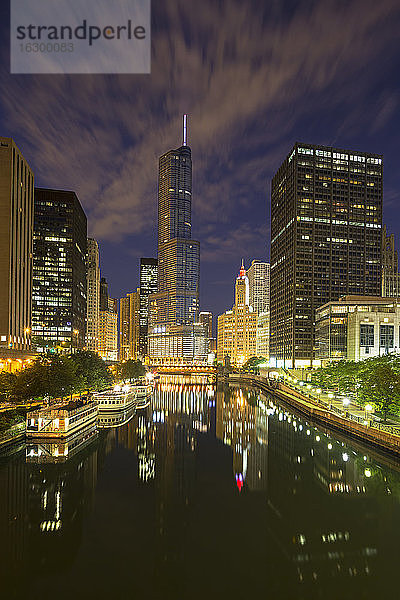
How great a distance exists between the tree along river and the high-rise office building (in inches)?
3415

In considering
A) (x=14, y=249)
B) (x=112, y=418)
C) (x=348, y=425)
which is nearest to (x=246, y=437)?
(x=348, y=425)

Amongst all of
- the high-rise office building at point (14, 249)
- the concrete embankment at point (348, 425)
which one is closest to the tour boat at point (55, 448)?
the concrete embankment at point (348, 425)

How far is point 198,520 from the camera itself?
40688 millimetres

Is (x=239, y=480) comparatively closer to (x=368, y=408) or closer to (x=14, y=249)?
(x=368, y=408)

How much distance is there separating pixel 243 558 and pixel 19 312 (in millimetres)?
141703

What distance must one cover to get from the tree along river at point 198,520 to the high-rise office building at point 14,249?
86.7m

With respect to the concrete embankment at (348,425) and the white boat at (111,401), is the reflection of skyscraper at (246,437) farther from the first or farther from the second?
the white boat at (111,401)

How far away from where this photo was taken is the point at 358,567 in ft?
105

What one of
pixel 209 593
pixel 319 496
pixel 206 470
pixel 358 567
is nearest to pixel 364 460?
pixel 319 496

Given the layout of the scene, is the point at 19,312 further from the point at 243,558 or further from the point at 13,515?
the point at 243,558

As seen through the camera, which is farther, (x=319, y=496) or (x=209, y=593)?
(x=319, y=496)

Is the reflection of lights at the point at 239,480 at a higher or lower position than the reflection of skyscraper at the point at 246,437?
higher

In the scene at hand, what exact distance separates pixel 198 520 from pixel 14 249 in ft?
434

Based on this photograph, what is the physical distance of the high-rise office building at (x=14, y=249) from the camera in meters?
142
